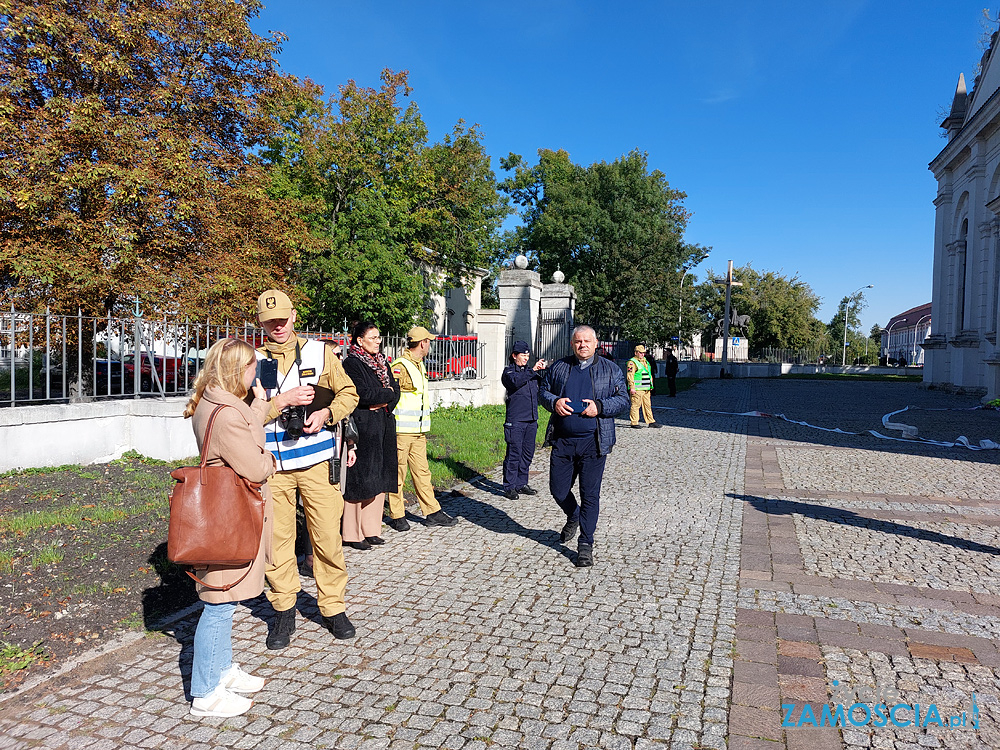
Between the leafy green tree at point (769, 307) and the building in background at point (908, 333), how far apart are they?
39051 mm

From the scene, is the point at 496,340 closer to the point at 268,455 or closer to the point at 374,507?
the point at 374,507

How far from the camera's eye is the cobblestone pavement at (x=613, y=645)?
2.92 m

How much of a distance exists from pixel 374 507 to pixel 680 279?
88.9ft

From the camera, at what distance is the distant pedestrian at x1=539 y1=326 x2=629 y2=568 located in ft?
17.0

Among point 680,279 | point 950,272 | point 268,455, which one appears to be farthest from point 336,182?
point 950,272

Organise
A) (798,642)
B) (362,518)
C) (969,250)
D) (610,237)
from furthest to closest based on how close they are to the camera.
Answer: (610,237) → (969,250) → (362,518) → (798,642)

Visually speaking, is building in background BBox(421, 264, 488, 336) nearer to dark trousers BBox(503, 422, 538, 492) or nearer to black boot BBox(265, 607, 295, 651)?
dark trousers BBox(503, 422, 538, 492)

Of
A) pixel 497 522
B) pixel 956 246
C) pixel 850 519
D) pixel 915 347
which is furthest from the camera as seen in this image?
pixel 915 347

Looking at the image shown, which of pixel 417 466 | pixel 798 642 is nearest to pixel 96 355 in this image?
pixel 417 466

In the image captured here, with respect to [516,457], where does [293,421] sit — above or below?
above

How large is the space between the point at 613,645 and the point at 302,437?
2111mm

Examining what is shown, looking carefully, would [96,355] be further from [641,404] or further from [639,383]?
[641,404]

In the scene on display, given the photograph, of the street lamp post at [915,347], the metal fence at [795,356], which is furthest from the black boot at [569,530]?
the street lamp post at [915,347]

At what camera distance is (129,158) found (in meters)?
8.84
